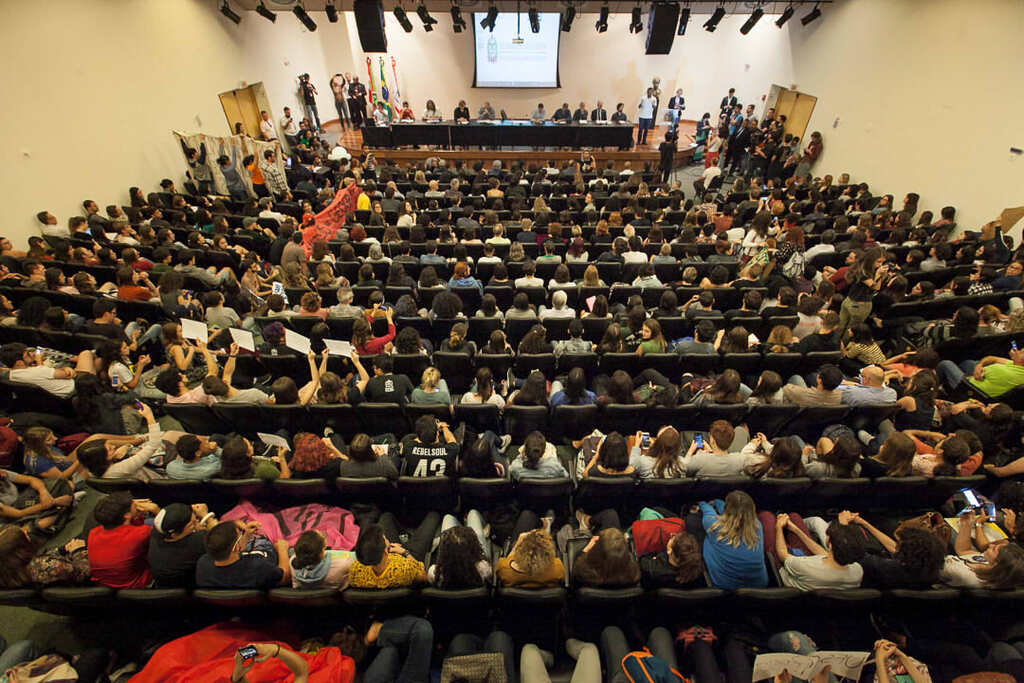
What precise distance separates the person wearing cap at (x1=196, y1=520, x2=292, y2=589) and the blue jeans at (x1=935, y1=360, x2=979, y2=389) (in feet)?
18.9

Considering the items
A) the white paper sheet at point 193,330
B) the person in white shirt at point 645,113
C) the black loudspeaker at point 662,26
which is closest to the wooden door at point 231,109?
the white paper sheet at point 193,330

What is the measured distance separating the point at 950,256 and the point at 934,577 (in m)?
Answer: 5.68

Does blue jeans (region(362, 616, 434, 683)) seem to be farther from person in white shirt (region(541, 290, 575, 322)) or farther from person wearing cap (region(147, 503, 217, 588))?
person in white shirt (region(541, 290, 575, 322))

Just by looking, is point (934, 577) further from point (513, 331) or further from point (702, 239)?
point (702, 239)

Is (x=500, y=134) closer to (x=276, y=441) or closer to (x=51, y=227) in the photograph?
(x=51, y=227)

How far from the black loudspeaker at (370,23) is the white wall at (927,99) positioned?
11.4 m

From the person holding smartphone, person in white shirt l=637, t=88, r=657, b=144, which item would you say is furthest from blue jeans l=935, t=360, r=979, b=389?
person in white shirt l=637, t=88, r=657, b=144

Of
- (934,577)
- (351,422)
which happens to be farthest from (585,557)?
(351,422)

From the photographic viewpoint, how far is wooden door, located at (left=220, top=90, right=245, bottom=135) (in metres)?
11.2

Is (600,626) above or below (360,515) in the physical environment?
below

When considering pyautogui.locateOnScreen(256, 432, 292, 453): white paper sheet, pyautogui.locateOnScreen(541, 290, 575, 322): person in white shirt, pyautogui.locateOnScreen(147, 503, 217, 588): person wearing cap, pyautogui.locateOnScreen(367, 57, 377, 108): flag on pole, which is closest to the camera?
pyautogui.locateOnScreen(147, 503, 217, 588): person wearing cap

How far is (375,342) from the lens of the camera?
4.32 m

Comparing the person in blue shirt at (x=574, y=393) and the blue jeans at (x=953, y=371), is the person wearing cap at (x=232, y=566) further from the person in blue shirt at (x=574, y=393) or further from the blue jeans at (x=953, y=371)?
the blue jeans at (x=953, y=371)

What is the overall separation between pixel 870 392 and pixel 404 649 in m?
3.87
